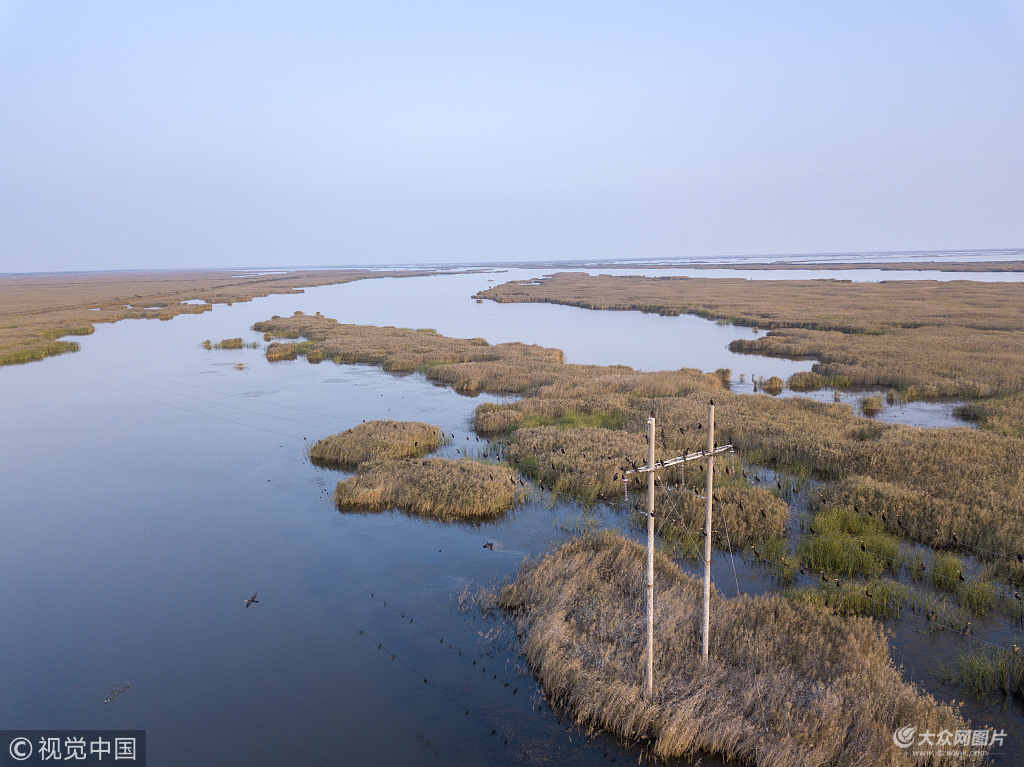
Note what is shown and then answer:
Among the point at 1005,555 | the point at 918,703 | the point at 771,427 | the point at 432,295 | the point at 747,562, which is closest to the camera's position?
Result: the point at 918,703

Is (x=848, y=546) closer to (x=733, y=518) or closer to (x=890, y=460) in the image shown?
(x=733, y=518)

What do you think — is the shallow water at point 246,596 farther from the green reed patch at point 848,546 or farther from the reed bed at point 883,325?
the reed bed at point 883,325

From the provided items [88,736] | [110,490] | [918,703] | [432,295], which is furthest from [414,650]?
[432,295]

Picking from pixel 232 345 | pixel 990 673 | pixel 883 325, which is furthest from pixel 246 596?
Result: pixel 883 325

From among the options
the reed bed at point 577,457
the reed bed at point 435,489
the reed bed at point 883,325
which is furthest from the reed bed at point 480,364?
the reed bed at point 883,325

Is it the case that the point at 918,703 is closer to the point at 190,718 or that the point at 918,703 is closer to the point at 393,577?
the point at 393,577

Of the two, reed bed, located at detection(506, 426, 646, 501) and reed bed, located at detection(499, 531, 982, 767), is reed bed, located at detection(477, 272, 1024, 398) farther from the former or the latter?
reed bed, located at detection(499, 531, 982, 767)

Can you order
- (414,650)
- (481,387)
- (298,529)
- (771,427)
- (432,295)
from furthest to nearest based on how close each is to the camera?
(432,295) < (481,387) < (771,427) < (298,529) < (414,650)
